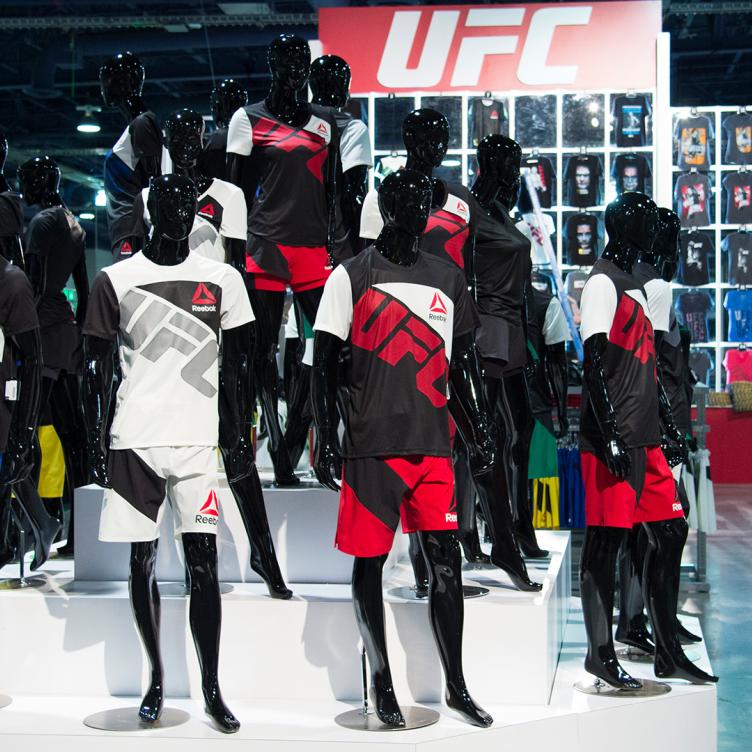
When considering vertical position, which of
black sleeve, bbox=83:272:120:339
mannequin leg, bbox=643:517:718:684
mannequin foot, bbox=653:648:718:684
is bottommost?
mannequin foot, bbox=653:648:718:684

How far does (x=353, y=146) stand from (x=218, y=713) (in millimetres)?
2037

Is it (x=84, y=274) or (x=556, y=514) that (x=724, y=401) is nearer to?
(x=556, y=514)

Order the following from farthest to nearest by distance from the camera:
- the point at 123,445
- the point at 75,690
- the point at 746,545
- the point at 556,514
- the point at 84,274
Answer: the point at 746,545 → the point at 556,514 → the point at 84,274 → the point at 75,690 → the point at 123,445

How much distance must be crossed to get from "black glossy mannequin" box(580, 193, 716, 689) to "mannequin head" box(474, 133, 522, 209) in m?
0.44

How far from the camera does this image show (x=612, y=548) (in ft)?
13.1

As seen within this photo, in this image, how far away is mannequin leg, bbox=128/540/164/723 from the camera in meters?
3.48

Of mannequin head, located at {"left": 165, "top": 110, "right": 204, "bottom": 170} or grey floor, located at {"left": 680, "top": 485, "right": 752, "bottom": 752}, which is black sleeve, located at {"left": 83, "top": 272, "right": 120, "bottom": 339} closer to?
mannequin head, located at {"left": 165, "top": 110, "right": 204, "bottom": 170}

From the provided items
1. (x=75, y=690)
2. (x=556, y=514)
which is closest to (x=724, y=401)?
(x=556, y=514)

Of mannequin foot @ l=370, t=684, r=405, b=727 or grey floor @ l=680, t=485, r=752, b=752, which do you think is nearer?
mannequin foot @ l=370, t=684, r=405, b=727

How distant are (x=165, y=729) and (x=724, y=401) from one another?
8.65 metres

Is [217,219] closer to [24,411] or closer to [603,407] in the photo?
[24,411]

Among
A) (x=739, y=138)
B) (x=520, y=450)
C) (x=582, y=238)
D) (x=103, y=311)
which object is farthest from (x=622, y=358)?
(x=739, y=138)

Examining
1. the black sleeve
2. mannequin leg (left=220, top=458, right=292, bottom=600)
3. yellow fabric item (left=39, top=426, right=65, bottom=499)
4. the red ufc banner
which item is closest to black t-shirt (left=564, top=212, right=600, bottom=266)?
the red ufc banner

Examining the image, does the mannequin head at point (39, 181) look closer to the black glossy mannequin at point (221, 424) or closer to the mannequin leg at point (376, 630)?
the black glossy mannequin at point (221, 424)
